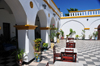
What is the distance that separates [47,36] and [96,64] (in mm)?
5187

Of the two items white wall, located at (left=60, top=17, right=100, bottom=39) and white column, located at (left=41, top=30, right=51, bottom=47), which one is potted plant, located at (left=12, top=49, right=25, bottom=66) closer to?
white column, located at (left=41, top=30, right=51, bottom=47)

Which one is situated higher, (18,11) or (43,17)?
(43,17)

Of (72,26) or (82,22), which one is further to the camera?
(72,26)

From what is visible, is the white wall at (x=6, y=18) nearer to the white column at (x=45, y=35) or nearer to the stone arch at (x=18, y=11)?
the white column at (x=45, y=35)

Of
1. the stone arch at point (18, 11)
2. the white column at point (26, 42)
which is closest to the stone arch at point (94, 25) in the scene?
the white column at point (26, 42)

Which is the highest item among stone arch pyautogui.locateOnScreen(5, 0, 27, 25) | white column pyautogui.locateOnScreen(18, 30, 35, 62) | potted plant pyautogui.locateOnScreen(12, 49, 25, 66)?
stone arch pyautogui.locateOnScreen(5, 0, 27, 25)

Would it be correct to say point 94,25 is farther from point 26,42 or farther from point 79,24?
point 26,42

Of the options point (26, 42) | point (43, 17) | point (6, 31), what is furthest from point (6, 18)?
point (26, 42)

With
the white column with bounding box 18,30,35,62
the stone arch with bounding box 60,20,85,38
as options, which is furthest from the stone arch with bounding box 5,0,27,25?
the stone arch with bounding box 60,20,85,38

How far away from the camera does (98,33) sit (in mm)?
18328

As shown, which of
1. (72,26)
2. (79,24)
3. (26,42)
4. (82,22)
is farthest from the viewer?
(72,26)

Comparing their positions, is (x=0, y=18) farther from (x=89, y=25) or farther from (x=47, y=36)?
(x=89, y=25)

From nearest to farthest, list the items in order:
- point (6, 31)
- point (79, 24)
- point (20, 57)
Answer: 1. point (20, 57)
2. point (6, 31)
3. point (79, 24)

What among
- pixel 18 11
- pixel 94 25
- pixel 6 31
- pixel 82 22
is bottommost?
pixel 6 31
